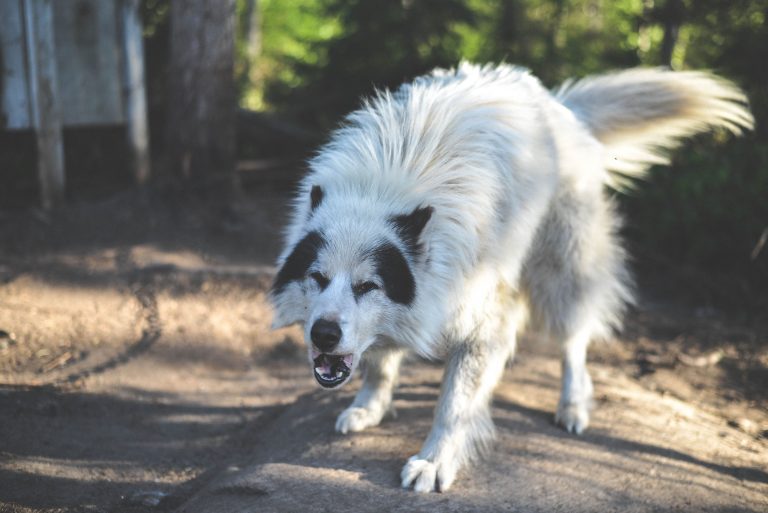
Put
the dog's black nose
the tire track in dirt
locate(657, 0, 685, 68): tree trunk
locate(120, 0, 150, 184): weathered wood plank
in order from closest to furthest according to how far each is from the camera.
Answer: the dog's black nose
the tire track in dirt
locate(120, 0, 150, 184): weathered wood plank
locate(657, 0, 685, 68): tree trunk

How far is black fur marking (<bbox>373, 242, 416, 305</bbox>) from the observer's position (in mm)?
3227

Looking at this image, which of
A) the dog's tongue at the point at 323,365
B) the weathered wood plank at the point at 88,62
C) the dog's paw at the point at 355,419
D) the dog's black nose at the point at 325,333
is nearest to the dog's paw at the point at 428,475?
the dog's paw at the point at 355,419

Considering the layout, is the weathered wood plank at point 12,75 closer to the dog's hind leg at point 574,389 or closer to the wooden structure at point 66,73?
the wooden structure at point 66,73

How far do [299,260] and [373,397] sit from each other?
1063 mm

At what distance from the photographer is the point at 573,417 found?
13.5 ft

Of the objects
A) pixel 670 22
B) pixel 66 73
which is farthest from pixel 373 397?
pixel 670 22

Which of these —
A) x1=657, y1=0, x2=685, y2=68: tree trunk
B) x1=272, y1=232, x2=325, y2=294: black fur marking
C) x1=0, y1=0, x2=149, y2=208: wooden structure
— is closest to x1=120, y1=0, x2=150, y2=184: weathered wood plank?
x1=0, y1=0, x2=149, y2=208: wooden structure

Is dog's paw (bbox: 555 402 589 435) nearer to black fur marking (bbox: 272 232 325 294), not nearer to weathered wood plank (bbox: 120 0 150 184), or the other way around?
black fur marking (bbox: 272 232 325 294)

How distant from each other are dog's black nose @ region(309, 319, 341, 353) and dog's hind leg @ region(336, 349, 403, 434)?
2.63ft

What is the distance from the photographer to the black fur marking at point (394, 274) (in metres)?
3.23

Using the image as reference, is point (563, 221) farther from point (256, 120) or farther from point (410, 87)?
point (256, 120)

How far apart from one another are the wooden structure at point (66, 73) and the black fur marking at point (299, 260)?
144 inches

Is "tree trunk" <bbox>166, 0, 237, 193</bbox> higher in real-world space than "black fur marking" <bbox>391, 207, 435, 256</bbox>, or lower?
higher

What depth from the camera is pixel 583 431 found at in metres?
4.07
